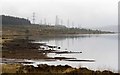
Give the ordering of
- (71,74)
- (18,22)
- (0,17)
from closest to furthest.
Result: (71,74) → (0,17) → (18,22)

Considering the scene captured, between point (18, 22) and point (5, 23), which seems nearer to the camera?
point (5, 23)

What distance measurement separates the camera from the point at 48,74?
22766mm

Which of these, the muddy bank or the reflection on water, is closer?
the muddy bank

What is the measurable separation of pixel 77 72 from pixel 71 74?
0.57 m

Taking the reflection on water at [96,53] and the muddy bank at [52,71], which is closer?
the muddy bank at [52,71]

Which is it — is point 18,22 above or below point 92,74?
above

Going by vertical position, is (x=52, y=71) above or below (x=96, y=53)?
below

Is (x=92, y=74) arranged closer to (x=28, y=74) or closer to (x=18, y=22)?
(x=28, y=74)

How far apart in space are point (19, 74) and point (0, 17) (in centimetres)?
16074

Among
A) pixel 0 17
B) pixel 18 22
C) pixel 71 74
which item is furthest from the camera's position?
pixel 18 22

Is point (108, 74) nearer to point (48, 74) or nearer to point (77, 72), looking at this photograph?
point (77, 72)

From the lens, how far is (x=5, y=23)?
180500 millimetres

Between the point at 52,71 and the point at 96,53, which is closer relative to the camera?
the point at 52,71

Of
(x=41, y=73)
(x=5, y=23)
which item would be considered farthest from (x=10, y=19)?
(x=41, y=73)
